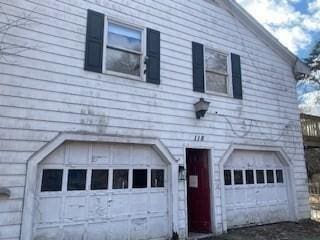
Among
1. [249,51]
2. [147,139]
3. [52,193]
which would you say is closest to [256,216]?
[147,139]

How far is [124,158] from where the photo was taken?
259 inches

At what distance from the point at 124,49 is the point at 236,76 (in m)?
3.86

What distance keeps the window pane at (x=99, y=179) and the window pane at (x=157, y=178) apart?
1164 millimetres

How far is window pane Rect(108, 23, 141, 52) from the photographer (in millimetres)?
6914

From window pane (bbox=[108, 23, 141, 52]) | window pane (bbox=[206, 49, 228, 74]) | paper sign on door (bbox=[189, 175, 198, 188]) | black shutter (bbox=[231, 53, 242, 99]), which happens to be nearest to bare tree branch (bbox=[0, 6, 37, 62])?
window pane (bbox=[108, 23, 141, 52])

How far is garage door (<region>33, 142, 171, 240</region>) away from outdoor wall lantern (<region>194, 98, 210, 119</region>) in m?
1.67

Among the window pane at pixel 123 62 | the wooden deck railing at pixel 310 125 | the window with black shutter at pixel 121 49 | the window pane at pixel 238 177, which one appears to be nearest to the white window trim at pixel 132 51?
the window with black shutter at pixel 121 49

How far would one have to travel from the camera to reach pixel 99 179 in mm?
6184

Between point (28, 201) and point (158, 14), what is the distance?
543cm

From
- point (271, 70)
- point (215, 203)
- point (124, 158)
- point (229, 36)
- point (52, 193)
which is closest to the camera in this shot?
point (52, 193)

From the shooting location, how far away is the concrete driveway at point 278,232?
742 centimetres

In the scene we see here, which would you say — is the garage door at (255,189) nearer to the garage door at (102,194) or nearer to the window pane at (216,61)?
the garage door at (102,194)

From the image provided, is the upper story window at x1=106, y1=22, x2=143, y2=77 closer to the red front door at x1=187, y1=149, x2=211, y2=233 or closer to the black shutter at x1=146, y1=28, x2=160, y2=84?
the black shutter at x1=146, y1=28, x2=160, y2=84

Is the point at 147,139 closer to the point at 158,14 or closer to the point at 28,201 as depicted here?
the point at 28,201
